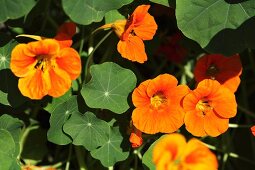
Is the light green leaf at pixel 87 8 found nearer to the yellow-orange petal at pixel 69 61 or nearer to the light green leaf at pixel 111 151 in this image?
the yellow-orange petal at pixel 69 61

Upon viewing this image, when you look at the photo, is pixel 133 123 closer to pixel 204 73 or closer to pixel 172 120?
pixel 172 120

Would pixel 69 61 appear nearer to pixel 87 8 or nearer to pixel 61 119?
pixel 87 8

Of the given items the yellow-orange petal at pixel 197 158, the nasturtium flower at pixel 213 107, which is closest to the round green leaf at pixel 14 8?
the nasturtium flower at pixel 213 107

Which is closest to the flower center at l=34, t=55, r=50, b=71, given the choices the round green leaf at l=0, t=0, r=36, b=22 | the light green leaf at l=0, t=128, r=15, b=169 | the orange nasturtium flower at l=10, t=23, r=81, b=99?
the orange nasturtium flower at l=10, t=23, r=81, b=99

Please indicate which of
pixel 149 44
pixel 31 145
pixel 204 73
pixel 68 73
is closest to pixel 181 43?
pixel 149 44

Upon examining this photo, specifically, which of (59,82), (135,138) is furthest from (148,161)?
(59,82)

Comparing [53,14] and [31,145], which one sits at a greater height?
[53,14]
